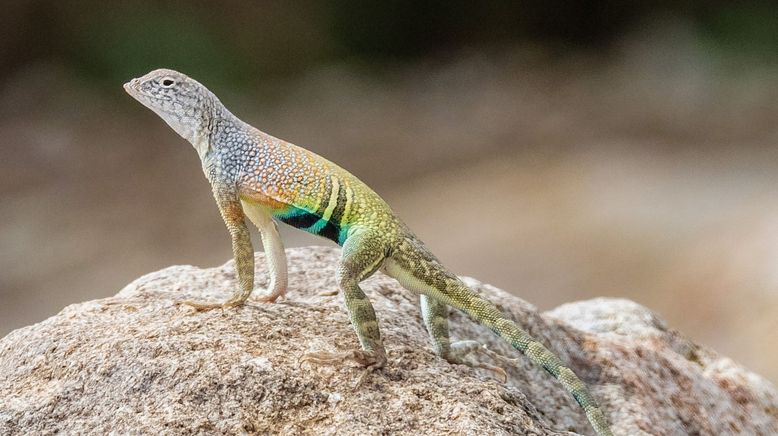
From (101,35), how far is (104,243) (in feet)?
9.36

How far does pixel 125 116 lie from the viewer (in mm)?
12039

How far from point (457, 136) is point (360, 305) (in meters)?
9.48

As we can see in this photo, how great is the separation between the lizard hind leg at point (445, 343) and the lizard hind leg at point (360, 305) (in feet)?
0.94

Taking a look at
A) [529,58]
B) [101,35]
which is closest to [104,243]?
[101,35]

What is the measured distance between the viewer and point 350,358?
2.89 m

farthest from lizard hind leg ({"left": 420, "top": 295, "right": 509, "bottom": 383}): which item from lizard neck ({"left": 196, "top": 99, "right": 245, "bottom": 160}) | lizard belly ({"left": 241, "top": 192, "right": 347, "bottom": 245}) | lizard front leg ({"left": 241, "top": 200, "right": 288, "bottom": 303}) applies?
lizard neck ({"left": 196, "top": 99, "right": 245, "bottom": 160})

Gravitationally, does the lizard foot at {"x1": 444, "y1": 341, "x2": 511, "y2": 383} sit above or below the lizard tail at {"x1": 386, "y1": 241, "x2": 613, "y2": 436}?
below

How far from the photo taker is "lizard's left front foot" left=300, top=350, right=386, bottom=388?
2871 millimetres

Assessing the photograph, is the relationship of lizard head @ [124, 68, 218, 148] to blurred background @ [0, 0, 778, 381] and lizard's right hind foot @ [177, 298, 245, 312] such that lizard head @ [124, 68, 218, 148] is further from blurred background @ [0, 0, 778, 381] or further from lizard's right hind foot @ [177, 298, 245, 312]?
blurred background @ [0, 0, 778, 381]

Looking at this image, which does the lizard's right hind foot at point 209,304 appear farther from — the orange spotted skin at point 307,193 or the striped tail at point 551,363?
the striped tail at point 551,363

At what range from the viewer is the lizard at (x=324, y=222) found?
304 centimetres

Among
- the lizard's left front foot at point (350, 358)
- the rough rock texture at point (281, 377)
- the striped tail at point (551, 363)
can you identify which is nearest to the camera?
the rough rock texture at point (281, 377)

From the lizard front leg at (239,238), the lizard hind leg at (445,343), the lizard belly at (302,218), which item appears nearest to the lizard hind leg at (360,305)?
the lizard belly at (302,218)

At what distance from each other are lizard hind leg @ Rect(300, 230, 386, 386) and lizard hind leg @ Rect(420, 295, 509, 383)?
0.94 feet
